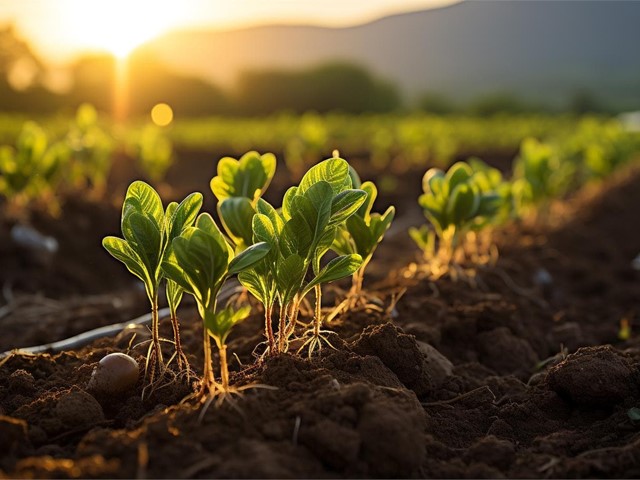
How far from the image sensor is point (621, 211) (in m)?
8.54

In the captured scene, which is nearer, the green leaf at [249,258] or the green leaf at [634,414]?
the green leaf at [249,258]

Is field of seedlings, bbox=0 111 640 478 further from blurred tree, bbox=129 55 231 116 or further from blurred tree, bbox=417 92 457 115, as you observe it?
blurred tree, bbox=417 92 457 115

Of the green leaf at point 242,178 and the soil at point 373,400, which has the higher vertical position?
the green leaf at point 242,178

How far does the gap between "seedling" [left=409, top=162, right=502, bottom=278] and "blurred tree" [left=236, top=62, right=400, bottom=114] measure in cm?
3514

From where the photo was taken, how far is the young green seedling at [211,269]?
209 cm

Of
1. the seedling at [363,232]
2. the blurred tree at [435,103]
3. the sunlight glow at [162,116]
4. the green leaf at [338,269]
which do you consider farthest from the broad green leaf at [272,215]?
the blurred tree at [435,103]

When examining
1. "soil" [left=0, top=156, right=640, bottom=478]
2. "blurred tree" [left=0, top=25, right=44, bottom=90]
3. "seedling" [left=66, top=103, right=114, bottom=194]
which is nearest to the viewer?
"soil" [left=0, top=156, right=640, bottom=478]

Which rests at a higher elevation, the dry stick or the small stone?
the small stone

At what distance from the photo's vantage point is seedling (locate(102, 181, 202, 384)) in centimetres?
231

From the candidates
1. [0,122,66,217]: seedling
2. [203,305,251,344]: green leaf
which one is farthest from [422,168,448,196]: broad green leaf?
[0,122,66,217]: seedling

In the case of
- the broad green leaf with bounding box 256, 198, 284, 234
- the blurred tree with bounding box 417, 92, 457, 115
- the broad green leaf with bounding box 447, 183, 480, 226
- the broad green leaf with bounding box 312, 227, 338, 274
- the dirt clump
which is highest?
the broad green leaf with bounding box 256, 198, 284, 234

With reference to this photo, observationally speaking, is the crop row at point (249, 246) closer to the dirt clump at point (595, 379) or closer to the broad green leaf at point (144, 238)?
the broad green leaf at point (144, 238)

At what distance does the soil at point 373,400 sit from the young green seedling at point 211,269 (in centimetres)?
12

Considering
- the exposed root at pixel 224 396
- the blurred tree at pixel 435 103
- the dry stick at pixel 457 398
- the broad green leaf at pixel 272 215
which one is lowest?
the blurred tree at pixel 435 103
